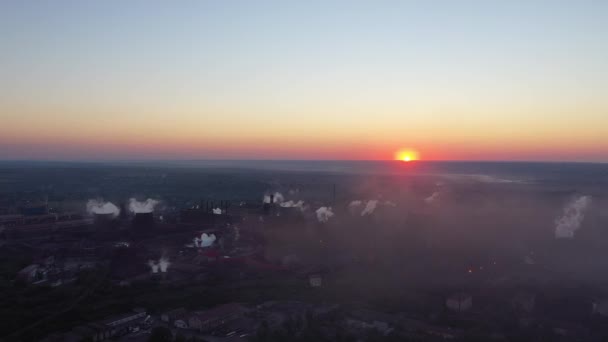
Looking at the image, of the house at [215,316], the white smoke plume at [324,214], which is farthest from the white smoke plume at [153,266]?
the white smoke plume at [324,214]

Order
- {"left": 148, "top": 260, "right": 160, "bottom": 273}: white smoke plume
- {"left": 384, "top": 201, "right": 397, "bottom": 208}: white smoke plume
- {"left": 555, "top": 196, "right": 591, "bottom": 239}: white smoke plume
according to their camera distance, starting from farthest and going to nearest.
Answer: {"left": 384, "top": 201, "right": 397, "bottom": 208}: white smoke plume < {"left": 555, "top": 196, "right": 591, "bottom": 239}: white smoke plume < {"left": 148, "top": 260, "right": 160, "bottom": 273}: white smoke plume

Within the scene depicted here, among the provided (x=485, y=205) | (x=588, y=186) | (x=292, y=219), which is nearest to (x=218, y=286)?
(x=292, y=219)

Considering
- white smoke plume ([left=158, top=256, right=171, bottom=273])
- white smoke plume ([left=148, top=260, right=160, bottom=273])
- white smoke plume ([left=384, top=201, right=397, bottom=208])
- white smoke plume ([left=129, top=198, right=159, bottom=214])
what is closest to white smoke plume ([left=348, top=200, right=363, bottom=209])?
white smoke plume ([left=384, top=201, right=397, bottom=208])

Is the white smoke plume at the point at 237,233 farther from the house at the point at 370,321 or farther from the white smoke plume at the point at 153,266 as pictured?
the house at the point at 370,321

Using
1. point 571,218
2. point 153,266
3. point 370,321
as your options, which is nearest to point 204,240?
point 153,266

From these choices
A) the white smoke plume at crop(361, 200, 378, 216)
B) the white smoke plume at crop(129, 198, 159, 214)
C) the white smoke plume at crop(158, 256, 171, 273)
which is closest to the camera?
the white smoke plume at crop(158, 256, 171, 273)

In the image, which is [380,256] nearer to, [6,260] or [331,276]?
[331,276]

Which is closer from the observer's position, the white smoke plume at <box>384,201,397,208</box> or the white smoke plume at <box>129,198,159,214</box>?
the white smoke plume at <box>129,198,159,214</box>

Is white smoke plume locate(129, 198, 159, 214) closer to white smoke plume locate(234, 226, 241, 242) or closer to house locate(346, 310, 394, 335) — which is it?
white smoke plume locate(234, 226, 241, 242)
